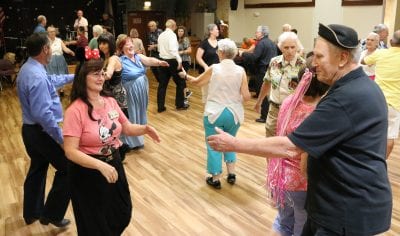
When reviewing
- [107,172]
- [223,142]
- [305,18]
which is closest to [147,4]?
[305,18]

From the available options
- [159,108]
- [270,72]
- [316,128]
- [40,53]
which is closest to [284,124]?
[316,128]

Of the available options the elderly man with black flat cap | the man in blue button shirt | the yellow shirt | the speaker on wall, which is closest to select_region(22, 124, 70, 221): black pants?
the man in blue button shirt

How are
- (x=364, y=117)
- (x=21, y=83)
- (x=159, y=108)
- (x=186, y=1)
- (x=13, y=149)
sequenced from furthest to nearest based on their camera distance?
(x=186, y=1)
(x=159, y=108)
(x=13, y=149)
(x=21, y=83)
(x=364, y=117)

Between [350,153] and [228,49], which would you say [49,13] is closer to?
[228,49]

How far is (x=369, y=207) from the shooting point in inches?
61.2

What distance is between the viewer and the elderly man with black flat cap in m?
1.49

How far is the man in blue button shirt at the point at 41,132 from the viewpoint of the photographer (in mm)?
2787

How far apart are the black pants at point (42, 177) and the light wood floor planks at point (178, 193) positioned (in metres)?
0.16

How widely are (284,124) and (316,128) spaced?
0.69 metres

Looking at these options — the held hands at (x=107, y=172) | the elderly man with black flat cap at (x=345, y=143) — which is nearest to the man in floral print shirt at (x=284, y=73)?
the held hands at (x=107, y=172)

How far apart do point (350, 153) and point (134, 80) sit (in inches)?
136

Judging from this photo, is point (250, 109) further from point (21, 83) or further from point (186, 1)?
point (186, 1)

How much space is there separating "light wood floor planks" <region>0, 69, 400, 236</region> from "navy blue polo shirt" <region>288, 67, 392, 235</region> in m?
1.62

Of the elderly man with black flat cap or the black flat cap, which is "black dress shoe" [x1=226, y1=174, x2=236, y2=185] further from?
the black flat cap
